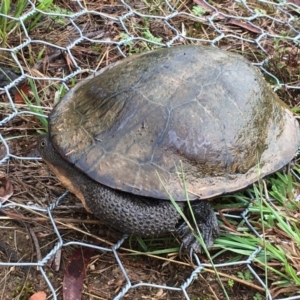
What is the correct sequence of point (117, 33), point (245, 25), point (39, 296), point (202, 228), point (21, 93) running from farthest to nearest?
point (245, 25)
point (117, 33)
point (21, 93)
point (202, 228)
point (39, 296)

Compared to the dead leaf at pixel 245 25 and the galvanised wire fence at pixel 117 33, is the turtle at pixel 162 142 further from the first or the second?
the dead leaf at pixel 245 25

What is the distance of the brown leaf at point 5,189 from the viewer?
1.20 metres

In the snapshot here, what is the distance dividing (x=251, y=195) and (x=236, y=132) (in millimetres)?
184

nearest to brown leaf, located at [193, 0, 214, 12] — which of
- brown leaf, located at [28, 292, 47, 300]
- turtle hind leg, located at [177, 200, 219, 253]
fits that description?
turtle hind leg, located at [177, 200, 219, 253]

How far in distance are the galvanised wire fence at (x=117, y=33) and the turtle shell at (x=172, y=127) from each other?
0.23 metres

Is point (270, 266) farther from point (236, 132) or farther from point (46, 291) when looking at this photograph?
point (46, 291)

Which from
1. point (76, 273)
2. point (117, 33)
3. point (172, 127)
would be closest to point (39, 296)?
point (76, 273)

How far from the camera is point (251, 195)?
4.09 ft

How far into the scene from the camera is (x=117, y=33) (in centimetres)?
174

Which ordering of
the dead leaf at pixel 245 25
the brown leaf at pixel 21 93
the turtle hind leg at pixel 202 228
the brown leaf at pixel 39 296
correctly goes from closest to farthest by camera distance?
the brown leaf at pixel 39 296
the turtle hind leg at pixel 202 228
the brown leaf at pixel 21 93
the dead leaf at pixel 245 25

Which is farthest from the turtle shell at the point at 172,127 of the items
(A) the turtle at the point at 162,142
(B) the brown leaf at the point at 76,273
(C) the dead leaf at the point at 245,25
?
(C) the dead leaf at the point at 245,25

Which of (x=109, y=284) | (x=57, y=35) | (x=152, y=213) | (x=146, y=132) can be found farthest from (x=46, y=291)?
(x=57, y=35)

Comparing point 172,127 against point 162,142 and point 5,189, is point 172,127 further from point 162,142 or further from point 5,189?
point 5,189

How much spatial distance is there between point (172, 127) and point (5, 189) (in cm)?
43
